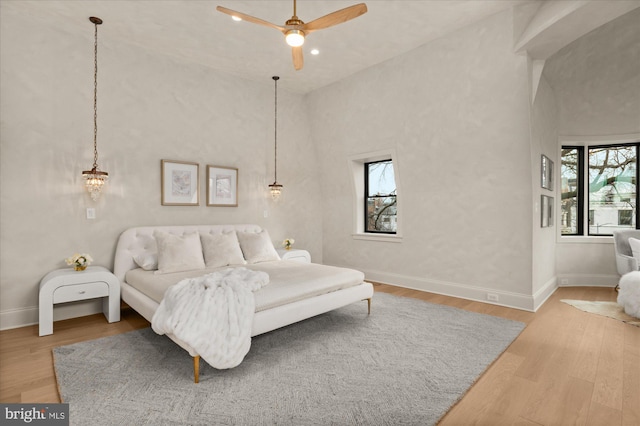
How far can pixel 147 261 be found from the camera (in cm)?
376

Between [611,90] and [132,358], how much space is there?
698 cm

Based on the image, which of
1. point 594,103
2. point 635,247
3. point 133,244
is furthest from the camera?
point 594,103

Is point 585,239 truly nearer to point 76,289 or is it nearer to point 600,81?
point 600,81

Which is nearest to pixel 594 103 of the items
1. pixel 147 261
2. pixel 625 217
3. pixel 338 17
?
pixel 625 217

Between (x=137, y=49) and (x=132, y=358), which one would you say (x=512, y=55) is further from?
(x=132, y=358)

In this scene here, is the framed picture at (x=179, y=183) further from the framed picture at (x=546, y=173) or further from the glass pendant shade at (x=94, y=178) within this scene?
the framed picture at (x=546, y=173)

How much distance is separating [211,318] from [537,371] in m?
2.42

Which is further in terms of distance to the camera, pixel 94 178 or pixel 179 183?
pixel 179 183

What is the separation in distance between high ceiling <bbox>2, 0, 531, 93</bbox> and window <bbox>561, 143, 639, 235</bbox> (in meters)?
3.35

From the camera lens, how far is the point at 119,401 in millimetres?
2037

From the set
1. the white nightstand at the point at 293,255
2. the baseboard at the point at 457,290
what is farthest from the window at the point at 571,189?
the white nightstand at the point at 293,255

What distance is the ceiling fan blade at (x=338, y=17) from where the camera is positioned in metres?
2.41

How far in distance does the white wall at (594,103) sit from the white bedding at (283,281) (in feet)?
12.9

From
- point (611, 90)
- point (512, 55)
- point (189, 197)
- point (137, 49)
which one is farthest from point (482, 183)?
point (137, 49)
